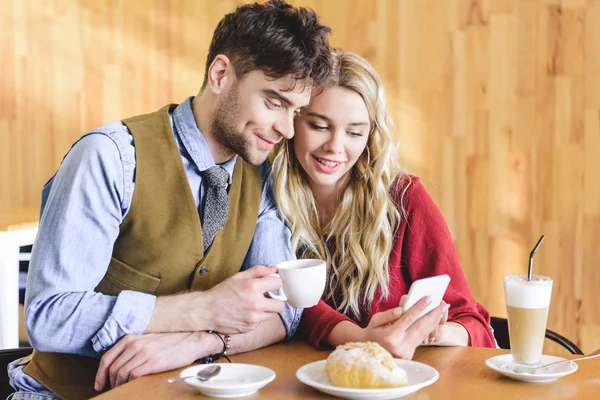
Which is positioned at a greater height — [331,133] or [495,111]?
[495,111]

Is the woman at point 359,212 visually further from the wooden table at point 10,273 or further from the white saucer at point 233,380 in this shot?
the wooden table at point 10,273

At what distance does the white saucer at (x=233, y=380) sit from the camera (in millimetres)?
1301

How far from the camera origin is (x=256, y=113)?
1846 mm

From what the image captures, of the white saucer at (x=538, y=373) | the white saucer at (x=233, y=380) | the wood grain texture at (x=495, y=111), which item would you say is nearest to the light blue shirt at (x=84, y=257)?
the white saucer at (x=233, y=380)

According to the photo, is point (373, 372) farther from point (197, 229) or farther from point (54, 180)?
point (54, 180)

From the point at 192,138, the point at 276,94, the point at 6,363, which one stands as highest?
the point at 276,94

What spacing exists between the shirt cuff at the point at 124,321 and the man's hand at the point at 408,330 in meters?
0.47

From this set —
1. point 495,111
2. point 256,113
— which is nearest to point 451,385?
point 256,113

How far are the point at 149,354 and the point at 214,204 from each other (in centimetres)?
44

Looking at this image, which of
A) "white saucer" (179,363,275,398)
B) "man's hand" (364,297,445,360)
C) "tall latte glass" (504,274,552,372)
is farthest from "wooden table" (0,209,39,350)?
"tall latte glass" (504,274,552,372)

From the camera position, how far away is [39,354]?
1.76m

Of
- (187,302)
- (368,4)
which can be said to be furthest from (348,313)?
(368,4)

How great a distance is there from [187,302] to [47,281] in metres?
0.28

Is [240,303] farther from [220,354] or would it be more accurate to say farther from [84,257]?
[84,257]
